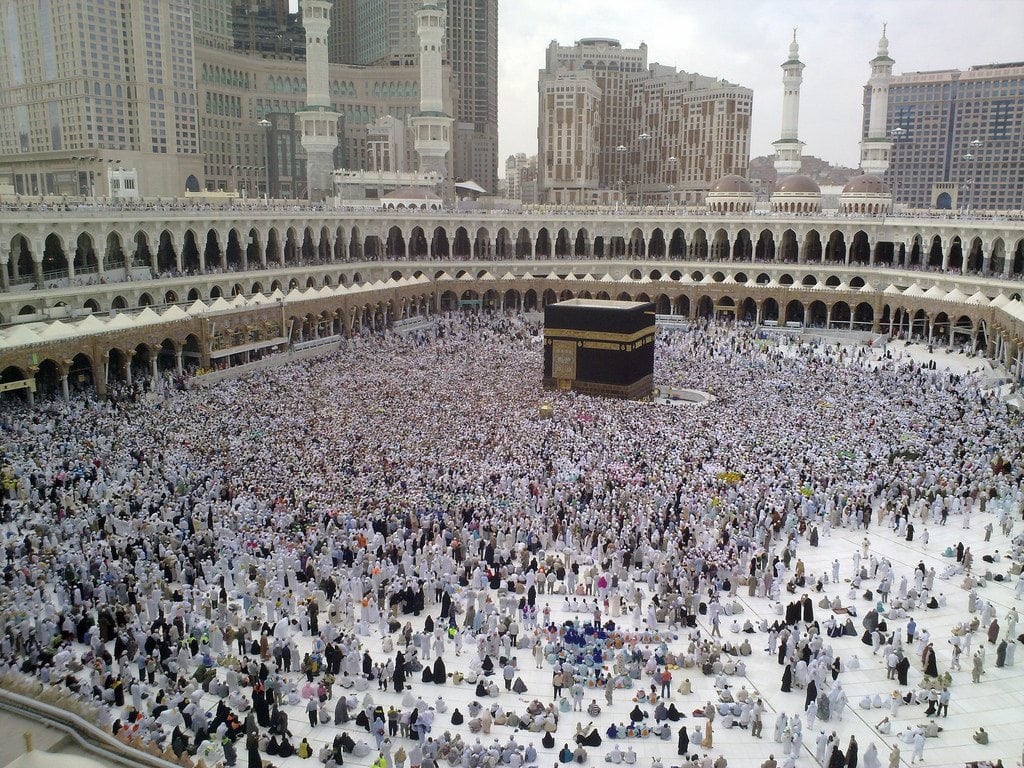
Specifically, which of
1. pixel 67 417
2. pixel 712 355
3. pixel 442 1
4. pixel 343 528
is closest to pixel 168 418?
pixel 67 417

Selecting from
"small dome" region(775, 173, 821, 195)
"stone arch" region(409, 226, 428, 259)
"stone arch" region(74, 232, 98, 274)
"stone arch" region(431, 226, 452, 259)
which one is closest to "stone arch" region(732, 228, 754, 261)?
"small dome" region(775, 173, 821, 195)

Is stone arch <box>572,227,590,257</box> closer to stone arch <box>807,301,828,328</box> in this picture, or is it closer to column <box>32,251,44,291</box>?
stone arch <box>807,301,828,328</box>

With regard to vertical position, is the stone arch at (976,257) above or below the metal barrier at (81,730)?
above

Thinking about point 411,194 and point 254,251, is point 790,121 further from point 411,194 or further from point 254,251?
point 254,251

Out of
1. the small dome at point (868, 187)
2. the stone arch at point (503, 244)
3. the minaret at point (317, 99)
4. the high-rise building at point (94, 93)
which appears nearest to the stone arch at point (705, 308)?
the small dome at point (868, 187)

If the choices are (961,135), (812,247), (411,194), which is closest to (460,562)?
(812,247)

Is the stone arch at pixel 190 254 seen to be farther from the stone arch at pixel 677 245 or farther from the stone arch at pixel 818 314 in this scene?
the stone arch at pixel 818 314
